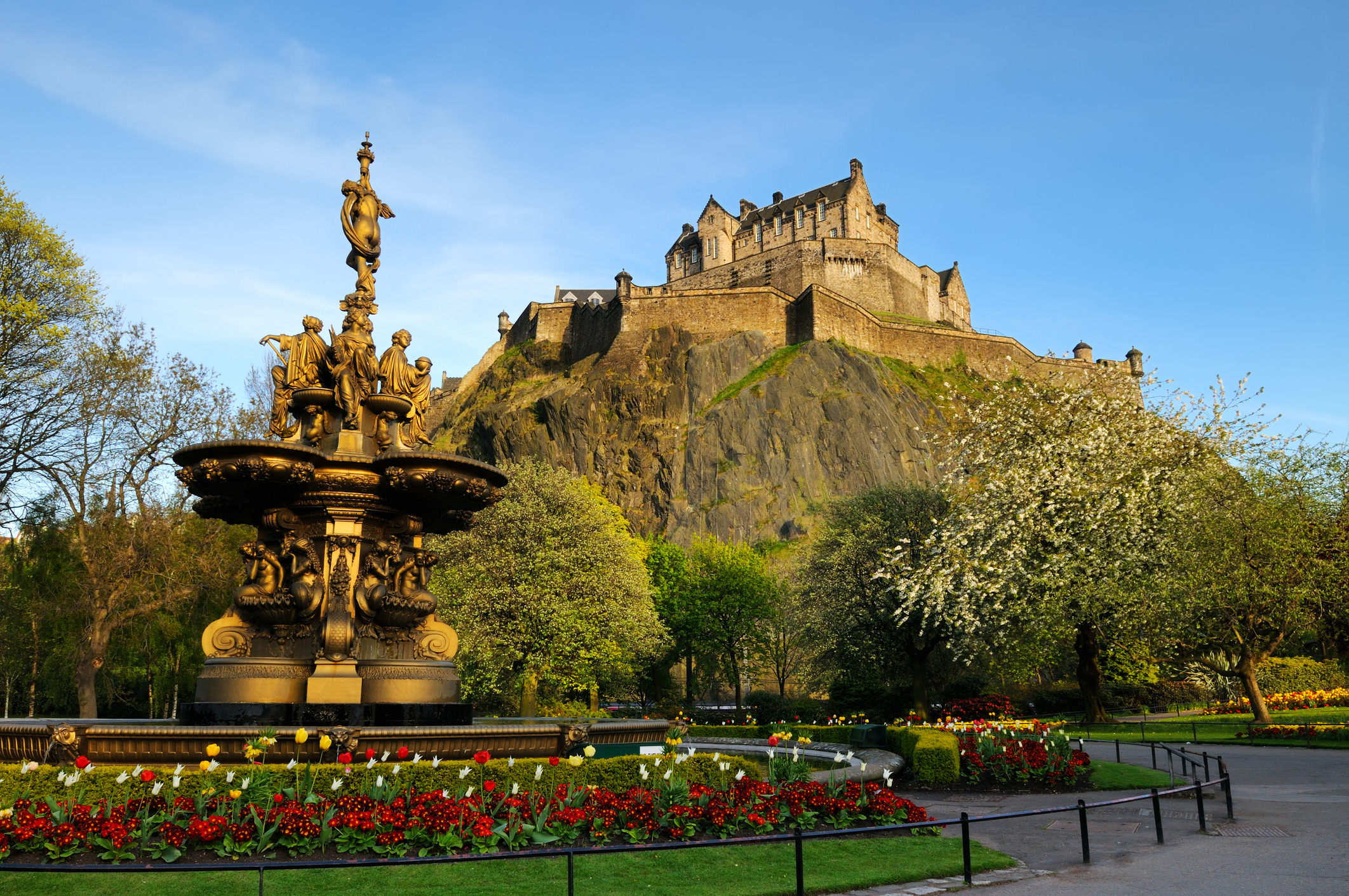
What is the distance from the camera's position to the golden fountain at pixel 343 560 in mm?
10578

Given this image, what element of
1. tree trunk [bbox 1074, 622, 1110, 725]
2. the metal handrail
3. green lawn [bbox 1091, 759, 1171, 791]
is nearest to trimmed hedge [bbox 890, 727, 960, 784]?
green lawn [bbox 1091, 759, 1171, 791]

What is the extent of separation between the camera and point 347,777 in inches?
309

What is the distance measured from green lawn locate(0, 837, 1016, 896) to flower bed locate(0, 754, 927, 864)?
17cm

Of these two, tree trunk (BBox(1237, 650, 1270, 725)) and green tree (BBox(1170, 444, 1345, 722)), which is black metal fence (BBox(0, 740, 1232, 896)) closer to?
green tree (BBox(1170, 444, 1345, 722))

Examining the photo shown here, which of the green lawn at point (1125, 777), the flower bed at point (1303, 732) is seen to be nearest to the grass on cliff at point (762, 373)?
the flower bed at point (1303, 732)

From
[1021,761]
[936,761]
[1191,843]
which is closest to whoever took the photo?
[1191,843]

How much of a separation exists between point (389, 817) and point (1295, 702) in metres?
35.7

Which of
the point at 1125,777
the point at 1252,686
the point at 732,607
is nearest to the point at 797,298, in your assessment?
the point at 732,607

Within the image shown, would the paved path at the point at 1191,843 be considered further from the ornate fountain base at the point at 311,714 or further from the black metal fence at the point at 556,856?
the ornate fountain base at the point at 311,714

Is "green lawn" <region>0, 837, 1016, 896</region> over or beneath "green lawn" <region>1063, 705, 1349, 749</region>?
over

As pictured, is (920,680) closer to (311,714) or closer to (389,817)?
(311,714)

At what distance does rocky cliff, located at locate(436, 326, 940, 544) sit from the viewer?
74.8m

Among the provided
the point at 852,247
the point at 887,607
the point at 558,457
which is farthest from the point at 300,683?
the point at 852,247

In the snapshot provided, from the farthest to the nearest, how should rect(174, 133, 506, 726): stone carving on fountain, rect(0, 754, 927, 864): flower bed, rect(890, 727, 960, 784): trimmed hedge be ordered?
rect(890, 727, 960, 784): trimmed hedge < rect(174, 133, 506, 726): stone carving on fountain < rect(0, 754, 927, 864): flower bed
